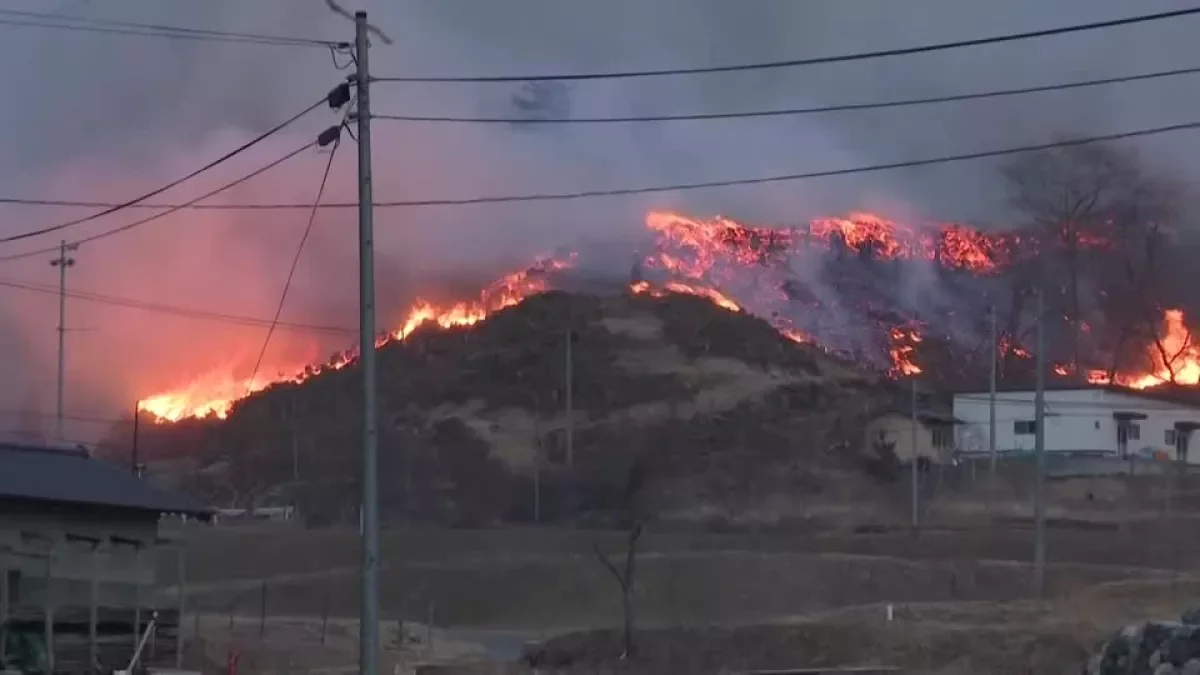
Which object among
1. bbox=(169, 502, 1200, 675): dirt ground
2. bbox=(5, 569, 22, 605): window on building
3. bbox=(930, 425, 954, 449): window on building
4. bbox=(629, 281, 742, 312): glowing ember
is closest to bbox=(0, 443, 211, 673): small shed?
bbox=(5, 569, 22, 605): window on building

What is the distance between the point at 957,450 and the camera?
98.4 m

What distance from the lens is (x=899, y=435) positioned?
3863 inches

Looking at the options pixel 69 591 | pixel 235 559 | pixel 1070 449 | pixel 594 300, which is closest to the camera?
pixel 69 591

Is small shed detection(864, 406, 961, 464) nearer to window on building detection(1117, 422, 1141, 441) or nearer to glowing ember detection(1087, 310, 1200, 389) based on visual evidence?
window on building detection(1117, 422, 1141, 441)

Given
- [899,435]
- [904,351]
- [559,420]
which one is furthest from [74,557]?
[904,351]

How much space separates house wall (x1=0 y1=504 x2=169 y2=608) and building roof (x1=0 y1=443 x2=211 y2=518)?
0.46m

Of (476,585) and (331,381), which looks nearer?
(476,585)

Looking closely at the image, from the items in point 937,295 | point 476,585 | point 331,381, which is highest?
point 937,295

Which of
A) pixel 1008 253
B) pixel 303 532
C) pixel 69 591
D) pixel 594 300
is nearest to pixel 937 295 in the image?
pixel 1008 253

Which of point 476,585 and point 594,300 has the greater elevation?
point 594,300

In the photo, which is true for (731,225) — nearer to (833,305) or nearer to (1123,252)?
(833,305)

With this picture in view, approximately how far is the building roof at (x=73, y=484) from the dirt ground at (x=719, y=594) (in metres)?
5.98

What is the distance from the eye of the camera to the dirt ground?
34219 mm

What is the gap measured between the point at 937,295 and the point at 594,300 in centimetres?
3578
